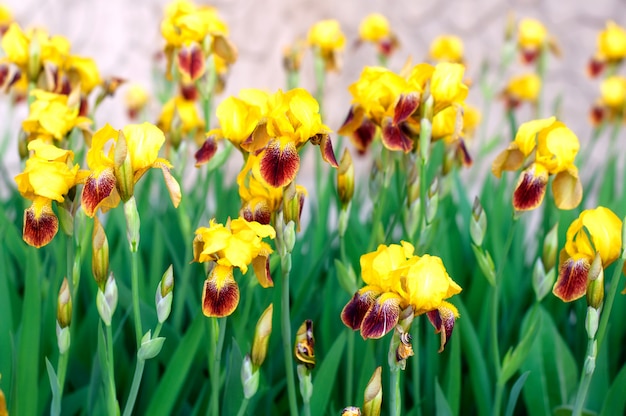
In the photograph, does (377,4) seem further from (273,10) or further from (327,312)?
(327,312)

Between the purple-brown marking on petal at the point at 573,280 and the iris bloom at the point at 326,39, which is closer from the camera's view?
the purple-brown marking on petal at the point at 573,280

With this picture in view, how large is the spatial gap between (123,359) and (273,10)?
3425 mm

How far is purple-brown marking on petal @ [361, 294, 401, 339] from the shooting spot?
638 millimetres

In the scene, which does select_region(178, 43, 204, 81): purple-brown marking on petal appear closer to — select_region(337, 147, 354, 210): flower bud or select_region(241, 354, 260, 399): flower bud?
select_region(337, 147, 354, 210): flower bud

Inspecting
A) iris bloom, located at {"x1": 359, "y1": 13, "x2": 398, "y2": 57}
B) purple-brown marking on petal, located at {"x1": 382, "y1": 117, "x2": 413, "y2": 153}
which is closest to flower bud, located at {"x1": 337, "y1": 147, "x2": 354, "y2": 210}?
purple-brown marking on petal, located at {"x1": 382, "y1": 117, "x2": 413, "y2": 153}

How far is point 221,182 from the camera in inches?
54.4

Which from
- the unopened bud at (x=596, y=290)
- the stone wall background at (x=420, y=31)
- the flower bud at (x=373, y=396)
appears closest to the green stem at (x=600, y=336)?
the unopened bud at (x=596, y=290)

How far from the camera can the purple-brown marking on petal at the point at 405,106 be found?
2.73 feet

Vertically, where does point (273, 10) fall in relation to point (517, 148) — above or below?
above

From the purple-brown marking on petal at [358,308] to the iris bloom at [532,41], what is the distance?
1491mm

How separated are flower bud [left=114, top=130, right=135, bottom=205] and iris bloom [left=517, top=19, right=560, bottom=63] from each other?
5.09ft

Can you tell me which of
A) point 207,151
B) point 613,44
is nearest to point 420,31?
point 613,44

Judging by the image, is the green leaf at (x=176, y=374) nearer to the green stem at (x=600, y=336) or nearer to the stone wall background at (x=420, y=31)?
the green stem at (x=600, y=336)

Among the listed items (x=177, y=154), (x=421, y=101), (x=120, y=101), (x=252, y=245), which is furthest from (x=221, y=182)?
(x=120, y=101)
